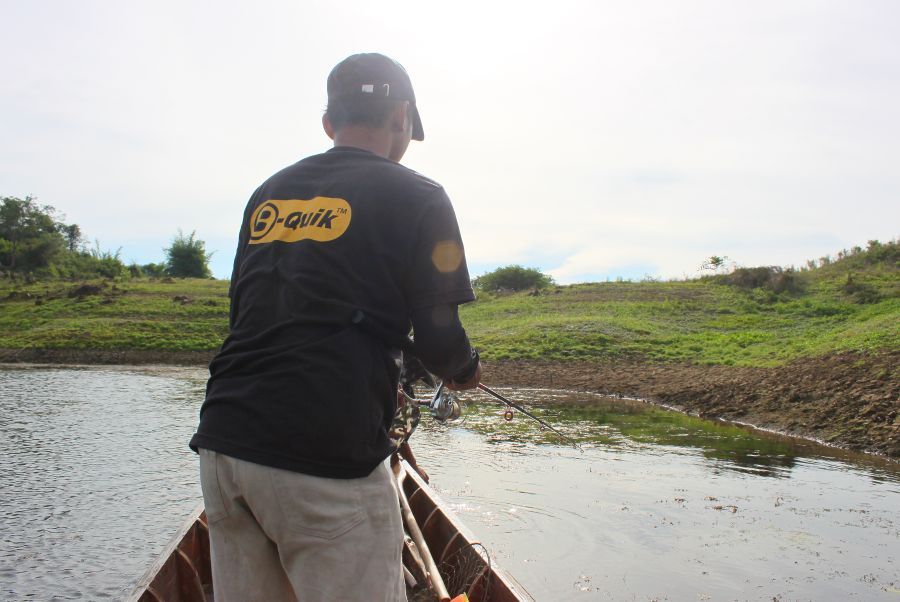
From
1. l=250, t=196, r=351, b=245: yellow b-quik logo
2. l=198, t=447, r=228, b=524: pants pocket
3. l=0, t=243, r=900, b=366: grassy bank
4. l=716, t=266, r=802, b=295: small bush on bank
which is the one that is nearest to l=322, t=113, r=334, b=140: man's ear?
l=250, t=196, r=351, b=245: yellow b-quik logo

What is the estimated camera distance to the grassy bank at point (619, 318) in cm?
Result: 2441

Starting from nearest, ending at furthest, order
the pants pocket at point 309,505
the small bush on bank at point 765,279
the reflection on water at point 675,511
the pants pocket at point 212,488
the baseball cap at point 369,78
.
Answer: the pants pocket at point 309,505, the pants pocket at point 212,488, the baseball cap at point 369,78, the reflection on water at point 675,511, the small bush on bank at point 765,279

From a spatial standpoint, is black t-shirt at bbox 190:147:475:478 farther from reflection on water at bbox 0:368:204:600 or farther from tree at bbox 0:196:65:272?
tree at bbox 0:196:65:272

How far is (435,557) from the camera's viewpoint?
6027 mm

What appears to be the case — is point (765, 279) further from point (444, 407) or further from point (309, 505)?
point (309, 505)

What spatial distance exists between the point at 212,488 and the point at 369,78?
1246mm

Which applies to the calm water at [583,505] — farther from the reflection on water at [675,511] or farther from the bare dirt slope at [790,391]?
the bare dirt slope at [790,391]

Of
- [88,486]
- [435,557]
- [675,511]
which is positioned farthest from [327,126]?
[88,486]

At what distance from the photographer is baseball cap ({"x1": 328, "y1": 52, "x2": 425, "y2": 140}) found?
232 cm

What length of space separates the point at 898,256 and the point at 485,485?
1258 inches

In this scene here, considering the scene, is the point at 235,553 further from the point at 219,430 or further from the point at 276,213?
the point at 276,213

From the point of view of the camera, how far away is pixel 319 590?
1921 millimetres

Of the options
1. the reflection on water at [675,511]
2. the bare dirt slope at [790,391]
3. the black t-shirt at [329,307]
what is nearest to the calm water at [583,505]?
the reflection on water at [675,511]

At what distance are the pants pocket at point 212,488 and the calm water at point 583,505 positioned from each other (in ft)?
10.8
